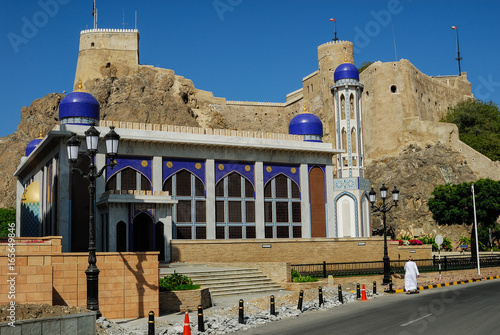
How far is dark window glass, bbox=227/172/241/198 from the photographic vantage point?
36062 mm

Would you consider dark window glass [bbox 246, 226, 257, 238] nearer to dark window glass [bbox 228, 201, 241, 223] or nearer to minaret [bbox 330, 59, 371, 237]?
dark window glass [bbox 228, 201, 241, 223]

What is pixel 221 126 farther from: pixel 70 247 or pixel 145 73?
pixel 70 247

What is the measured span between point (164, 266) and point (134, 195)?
4.51 meters

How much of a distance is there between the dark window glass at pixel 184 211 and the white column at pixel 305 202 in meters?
8.17

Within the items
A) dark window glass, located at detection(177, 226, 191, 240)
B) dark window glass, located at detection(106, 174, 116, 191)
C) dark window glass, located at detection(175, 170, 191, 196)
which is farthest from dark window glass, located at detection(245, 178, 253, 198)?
dark window glass, located at detection(106, 174, 116, 191)

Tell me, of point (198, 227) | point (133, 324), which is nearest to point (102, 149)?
point (198, 227)

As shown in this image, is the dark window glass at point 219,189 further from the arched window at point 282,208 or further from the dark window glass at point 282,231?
the dark window glass at point 282,231

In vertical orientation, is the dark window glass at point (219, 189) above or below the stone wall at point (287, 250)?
above

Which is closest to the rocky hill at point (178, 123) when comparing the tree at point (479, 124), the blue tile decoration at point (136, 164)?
the tree at point (479, 124)

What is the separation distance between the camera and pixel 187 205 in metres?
34.4

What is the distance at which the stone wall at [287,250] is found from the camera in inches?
1180

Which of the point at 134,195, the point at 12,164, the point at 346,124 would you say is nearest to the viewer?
the point at 134,195

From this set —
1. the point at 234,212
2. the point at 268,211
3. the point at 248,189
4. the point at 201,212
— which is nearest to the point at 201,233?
the point at 201,212

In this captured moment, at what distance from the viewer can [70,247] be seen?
99.2ft
